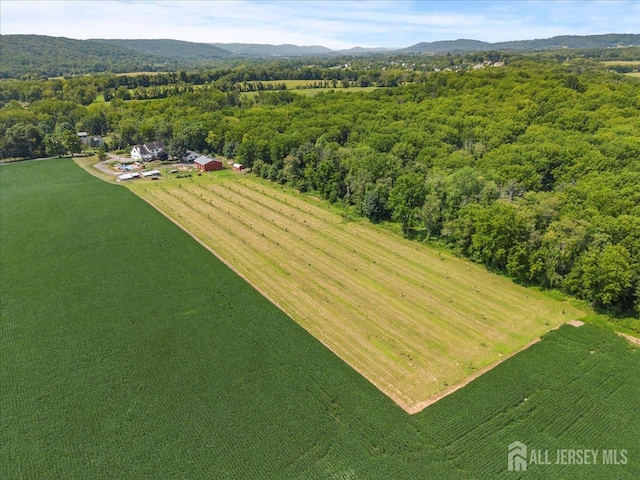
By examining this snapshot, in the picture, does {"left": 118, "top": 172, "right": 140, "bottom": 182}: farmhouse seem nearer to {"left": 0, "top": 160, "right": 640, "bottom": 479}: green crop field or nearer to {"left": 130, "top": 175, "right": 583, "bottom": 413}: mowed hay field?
{"left": 130, "top": 175, "right": 583, "bottom": 413}: mowed hay field

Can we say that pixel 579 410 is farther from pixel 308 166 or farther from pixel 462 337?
pixel 308 166

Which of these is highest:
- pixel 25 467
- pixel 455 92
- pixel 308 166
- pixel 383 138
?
pixel 455 92

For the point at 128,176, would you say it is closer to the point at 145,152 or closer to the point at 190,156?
the point at 190,156

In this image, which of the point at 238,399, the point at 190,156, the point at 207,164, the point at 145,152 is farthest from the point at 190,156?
the point at 238,399

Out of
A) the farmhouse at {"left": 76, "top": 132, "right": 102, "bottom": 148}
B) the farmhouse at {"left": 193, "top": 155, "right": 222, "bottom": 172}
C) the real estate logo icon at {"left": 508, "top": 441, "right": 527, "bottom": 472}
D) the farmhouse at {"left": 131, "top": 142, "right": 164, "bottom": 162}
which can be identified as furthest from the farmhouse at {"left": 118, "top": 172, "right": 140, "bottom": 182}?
the real estate logo icon at {"left": 508, "top": 441, "right": 527, "bottom": 472}

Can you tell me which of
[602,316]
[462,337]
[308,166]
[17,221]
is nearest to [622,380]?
[602,316]

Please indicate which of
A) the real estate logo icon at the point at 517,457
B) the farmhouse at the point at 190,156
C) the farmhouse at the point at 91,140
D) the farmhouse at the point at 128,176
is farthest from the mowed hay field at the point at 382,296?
the farmhouse at the point at 91,140
